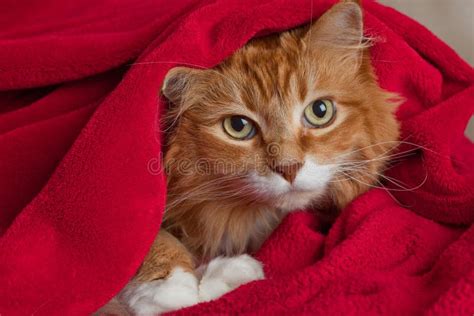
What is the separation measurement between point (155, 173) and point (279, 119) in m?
0.31

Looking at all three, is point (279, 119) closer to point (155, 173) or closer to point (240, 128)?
point (240, 128)

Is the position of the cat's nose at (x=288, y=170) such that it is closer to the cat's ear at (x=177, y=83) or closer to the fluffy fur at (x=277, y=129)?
the fluffy fur at (x=277, y=129)

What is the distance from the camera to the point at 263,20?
1185 millimetres

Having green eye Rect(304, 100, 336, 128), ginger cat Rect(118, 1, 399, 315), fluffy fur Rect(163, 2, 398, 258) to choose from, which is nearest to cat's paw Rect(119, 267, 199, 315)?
ginger cat Rect(118, 1, 399, 315)

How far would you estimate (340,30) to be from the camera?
1292 millimetres

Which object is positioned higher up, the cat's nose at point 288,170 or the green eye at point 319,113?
the green eye at point 319,113

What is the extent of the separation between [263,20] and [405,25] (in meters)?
0.43

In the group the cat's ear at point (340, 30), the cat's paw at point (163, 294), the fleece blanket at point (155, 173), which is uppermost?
the cat's ear at point (340, 30)

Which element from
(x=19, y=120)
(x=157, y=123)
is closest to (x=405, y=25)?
(x=157, y=123)

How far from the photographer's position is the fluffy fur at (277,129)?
1216mm

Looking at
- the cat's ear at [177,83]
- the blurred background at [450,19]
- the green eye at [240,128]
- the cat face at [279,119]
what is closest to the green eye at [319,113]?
the cat face at [279,119]

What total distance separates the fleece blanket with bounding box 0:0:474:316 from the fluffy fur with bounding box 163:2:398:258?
2.1 inches

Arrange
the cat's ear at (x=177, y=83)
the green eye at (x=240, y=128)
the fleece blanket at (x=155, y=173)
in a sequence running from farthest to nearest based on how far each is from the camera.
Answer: the green eye at (x=240, y=128), the cat's ear at (x=177, y=83), the fleece blanket at (x=155, y=173)

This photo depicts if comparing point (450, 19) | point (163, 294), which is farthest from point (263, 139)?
point (450, 19)
